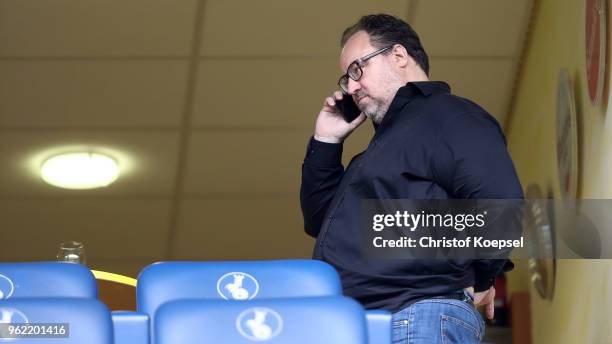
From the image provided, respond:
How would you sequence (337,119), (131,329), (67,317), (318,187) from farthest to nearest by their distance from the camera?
(337,119) < (318,187) < (131,329) < (67,317)

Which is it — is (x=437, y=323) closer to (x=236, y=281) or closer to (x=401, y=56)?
(x=236, y=281)

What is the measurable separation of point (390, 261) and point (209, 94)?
126 inches

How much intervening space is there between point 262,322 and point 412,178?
0.63m

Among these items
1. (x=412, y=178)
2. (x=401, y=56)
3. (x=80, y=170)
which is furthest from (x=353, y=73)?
(x=80, y=170)

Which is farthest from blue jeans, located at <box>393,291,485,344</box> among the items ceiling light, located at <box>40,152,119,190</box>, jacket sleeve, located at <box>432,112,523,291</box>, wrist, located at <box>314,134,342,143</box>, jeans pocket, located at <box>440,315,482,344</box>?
ceiling light, located at <box>40,152,119,190</box>

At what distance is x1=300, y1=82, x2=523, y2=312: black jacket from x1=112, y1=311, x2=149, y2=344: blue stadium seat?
1.59 ft

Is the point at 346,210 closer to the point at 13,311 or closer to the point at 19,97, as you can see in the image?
the point at 13,311

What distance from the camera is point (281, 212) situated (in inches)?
266

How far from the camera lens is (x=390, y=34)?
306cm

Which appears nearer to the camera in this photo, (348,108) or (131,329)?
(131,329)

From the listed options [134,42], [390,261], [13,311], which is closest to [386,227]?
[390,261]

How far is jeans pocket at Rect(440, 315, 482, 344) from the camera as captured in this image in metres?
2.49

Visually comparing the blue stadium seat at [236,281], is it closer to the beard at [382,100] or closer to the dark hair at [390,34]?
the beard at [382,100]

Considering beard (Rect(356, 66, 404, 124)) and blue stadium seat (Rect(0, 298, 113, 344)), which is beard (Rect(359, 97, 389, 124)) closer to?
beard (Rect(356, 66, 404, 124))
